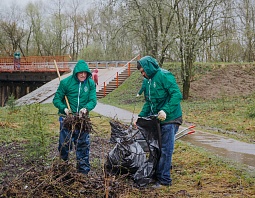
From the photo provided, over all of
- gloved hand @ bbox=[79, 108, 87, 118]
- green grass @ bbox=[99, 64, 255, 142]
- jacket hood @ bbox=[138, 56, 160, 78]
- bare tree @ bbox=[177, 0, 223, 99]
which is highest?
bare tree @ bbox=[177, 0, 223, 99]

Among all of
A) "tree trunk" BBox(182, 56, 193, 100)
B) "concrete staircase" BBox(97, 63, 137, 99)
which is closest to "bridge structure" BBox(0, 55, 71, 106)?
"concrete staircase" BBox(97, 63, 137, 99)

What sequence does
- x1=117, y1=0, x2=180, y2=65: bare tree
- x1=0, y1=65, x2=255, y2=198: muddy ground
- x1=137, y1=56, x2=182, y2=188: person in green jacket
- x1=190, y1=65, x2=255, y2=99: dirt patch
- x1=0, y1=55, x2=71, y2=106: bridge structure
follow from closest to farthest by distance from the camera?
1. x1=0, y1=65, x2=255, y2=198: muddy ground
2. x1=137, y1=56, x2=182, y2=188: person in green jacket
3. x1=117, y1=0, x2=180, y2=65: bare tree
4. x1=190, y1=65, x2=255, y2=99: dirt patch
5. x1=0, y1=55, x2=71, y2=106: bridge structure

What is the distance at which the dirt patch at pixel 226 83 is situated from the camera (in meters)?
21.0

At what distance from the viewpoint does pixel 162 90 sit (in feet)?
15.7

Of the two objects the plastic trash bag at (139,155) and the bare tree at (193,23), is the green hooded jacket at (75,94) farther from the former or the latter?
the bare tree at (193,23)

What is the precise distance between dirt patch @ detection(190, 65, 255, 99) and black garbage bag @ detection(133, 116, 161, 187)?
→ 15931mm

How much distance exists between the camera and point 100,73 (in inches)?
1204

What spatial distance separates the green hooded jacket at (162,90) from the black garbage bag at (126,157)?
599 mm

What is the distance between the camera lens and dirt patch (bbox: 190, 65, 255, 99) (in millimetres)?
21033

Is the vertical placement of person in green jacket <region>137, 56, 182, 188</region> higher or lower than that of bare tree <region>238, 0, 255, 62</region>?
lower

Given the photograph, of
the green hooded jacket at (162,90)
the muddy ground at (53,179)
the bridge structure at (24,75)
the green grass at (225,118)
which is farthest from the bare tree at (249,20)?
the green hooded jacket at (162,90)

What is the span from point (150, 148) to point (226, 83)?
18.8 m

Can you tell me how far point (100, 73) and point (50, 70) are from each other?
484 cm

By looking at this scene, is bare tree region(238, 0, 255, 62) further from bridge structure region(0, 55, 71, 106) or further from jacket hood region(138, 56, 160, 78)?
jacket hood region(138, 56, 160, 78)
